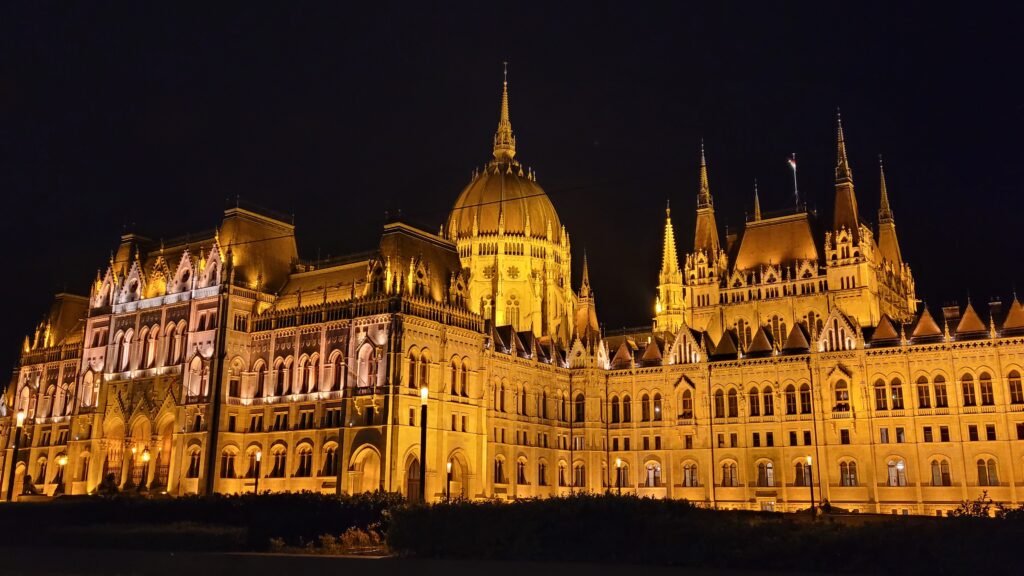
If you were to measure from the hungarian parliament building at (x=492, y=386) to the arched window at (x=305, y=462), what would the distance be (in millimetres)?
139

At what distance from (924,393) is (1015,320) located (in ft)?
28.0

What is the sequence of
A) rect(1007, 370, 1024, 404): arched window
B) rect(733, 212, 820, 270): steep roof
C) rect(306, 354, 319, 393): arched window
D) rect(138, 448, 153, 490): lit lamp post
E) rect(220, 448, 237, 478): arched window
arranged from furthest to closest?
rect(733, 212, 820, 270): steep roof → rect(138, 448, 153, 490): lit lamp post → rect(220, 448, 237, 478): arched window → rect(306, 354, 319, 393): arched window → rect(1007, 370, 1024, 404): arched window

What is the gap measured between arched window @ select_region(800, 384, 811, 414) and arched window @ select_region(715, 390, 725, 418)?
6.76 m

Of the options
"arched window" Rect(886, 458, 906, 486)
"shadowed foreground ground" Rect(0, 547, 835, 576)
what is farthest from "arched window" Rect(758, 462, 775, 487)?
"shadowed foreground ground" Rect(0, 547, 835, 576)

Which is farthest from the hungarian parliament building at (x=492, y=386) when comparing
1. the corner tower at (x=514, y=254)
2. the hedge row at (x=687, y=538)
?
the hedge row at (x=687, y=538)

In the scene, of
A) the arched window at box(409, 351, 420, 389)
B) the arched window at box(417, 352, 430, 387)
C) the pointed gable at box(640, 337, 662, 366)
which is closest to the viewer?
the arched window at box(409, 351, 420, 389)

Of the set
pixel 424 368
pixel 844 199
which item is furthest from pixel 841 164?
pixel 424 368

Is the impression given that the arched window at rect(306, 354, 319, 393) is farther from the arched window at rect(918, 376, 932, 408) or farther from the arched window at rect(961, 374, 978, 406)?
the arched window at rect(961, 374, 978, 406)

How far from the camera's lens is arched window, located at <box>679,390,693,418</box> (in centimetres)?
8725

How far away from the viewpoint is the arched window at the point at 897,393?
77875 millimetres

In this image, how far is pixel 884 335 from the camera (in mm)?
80312

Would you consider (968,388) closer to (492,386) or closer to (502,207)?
(492,386)

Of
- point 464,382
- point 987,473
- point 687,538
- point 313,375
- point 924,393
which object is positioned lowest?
point 687,538

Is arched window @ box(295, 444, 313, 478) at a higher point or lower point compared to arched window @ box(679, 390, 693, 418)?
lower
